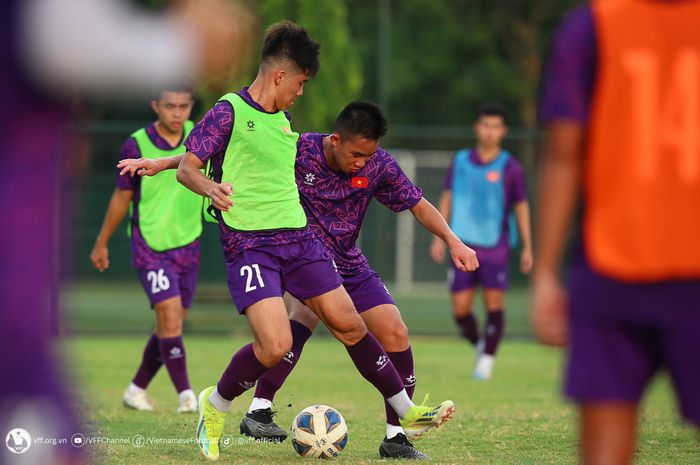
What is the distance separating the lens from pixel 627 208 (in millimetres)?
3412

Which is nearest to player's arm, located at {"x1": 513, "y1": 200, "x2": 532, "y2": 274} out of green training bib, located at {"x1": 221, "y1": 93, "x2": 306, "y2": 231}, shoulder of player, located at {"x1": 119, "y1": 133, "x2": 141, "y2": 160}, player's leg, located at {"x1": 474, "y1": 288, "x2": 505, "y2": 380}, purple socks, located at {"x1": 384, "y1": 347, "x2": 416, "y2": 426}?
player's leg, located at {"x1": 474, "y1": 288, "x2": 505, "y2": 380}

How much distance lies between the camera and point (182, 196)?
8.98 m

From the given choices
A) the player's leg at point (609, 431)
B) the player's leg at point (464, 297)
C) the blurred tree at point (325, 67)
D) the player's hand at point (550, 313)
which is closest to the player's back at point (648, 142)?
the player's hand at point (550, 313)

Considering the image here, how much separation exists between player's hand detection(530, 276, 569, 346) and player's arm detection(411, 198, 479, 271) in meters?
2.93

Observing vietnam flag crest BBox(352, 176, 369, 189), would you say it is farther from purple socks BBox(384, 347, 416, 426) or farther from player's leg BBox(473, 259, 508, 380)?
player's leg BBox(473, 259, 508, 380)

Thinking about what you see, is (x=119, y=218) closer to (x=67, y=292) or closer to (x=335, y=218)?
(x=335, y=218)

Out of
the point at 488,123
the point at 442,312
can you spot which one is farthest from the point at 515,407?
the point at 442,312

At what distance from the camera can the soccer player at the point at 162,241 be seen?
342 inches

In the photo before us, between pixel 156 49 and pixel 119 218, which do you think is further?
pixel 119 218

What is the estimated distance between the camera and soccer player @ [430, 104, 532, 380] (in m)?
11.8

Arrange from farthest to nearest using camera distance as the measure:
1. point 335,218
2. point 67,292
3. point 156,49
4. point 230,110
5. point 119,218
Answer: point 119,218 → point 335,218 → point 230,110 → point 67,292 → point 156,49

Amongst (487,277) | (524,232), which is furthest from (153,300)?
(524,232)

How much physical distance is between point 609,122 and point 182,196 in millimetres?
5865

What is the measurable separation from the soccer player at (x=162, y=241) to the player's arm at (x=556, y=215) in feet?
17.4
